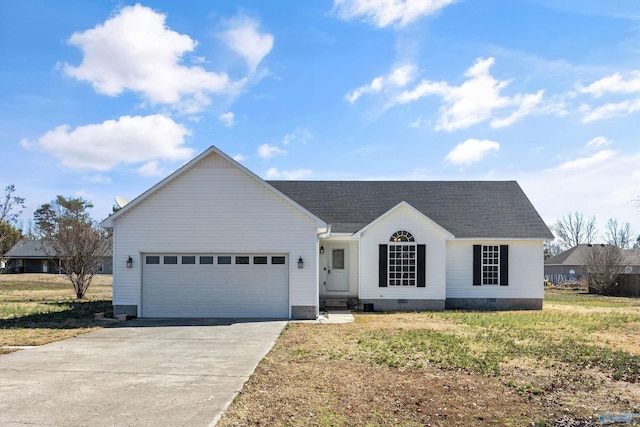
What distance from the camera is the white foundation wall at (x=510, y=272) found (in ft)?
68.1

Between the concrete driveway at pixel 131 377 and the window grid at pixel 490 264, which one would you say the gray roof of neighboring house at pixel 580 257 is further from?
the concrete driveway at pixel 131 377

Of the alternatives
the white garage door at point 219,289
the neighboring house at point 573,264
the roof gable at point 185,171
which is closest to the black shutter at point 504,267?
the roof gable at point 185,171

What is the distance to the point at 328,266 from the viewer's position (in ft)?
70.1

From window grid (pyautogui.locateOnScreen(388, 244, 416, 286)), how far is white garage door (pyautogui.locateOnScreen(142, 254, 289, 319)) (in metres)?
4.92

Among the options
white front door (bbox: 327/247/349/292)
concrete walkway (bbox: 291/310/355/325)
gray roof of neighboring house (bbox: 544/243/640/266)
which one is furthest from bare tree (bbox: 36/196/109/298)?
gray roof of neighboring house (bbox: 544/243/640/266)

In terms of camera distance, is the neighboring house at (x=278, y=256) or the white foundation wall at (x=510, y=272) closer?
the neighboring house at (x=278, y=256)

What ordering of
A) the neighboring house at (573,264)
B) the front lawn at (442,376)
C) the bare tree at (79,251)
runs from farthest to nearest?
the neighboring house at (573,264)
the bare tree at (79,251)
the front lawn at (442,376)

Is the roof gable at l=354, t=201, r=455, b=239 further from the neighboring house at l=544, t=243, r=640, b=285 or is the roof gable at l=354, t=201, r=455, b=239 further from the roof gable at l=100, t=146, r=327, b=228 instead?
the neighboring house at l=544, t=243, r=640, b=285

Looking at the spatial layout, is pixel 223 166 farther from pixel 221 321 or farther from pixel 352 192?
pixel 352 192

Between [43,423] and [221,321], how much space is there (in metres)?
9.78

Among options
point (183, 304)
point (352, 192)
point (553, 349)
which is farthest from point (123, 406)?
point (352, 192)

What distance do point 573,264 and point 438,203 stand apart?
33641 millimetres

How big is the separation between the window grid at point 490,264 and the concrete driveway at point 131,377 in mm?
10461

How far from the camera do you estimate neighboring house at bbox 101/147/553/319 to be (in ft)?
55.1
